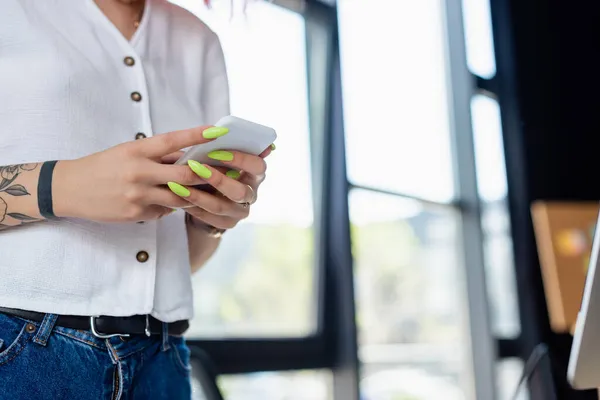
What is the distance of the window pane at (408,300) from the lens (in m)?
2.95

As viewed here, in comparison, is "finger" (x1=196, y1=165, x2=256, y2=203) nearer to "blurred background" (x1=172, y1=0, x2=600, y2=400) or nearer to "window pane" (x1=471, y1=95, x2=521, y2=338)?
"blurred background" (x1=172, y1=0, x2=600, y2=400)

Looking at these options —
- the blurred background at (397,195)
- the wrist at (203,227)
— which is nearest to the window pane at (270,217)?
the blurred background at (397,195)

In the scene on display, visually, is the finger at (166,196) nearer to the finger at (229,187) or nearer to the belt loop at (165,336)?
the finger at (229,187)

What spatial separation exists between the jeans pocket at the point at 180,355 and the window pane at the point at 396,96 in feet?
6.35

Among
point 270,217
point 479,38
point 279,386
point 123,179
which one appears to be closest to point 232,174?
point 123,179

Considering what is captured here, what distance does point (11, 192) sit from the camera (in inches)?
33.5

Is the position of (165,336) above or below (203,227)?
below

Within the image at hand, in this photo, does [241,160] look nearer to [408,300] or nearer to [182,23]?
[182,23]

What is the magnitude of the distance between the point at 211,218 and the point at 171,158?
13 centimetres

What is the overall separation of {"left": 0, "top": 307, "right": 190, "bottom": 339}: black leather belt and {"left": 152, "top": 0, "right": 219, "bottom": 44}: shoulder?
511mm

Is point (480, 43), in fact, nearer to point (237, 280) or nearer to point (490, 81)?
point (490, 81)

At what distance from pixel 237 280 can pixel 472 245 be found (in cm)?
188

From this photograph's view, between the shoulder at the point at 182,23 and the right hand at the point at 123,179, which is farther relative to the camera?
the shoulder at the point at 182,23

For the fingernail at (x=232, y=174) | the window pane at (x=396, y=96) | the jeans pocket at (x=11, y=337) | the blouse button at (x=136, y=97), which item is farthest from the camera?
the window pane at (x=396, y=96)
